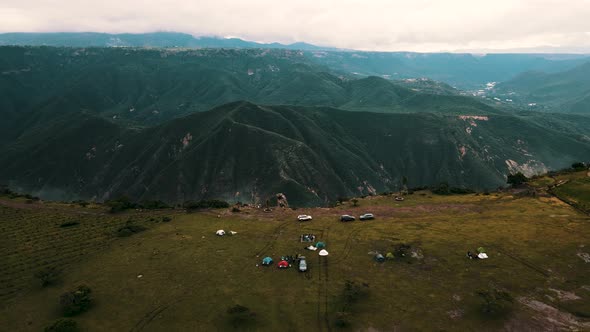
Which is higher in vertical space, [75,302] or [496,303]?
[496,303]

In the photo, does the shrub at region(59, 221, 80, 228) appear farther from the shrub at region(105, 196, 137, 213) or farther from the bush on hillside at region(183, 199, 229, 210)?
the bush on hillside at region(183, 199, 229, 210)

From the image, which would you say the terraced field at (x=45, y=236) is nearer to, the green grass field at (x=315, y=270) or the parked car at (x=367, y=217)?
the green grass field at (x=315, y=270)

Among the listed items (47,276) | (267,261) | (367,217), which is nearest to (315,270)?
(267,261)

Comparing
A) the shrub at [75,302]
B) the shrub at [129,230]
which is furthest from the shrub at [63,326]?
the shrub at [129,230]

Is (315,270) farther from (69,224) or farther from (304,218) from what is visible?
(69,224)

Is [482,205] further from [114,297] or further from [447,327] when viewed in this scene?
[114,297]

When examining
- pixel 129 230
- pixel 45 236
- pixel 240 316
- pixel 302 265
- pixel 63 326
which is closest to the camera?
pixel 63 326

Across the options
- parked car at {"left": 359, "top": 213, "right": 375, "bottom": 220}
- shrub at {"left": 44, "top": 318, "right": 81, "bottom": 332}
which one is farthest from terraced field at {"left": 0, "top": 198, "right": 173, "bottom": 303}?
parked car at {"left": 359, "top": 213, "right": 375, "bottom": 220}
